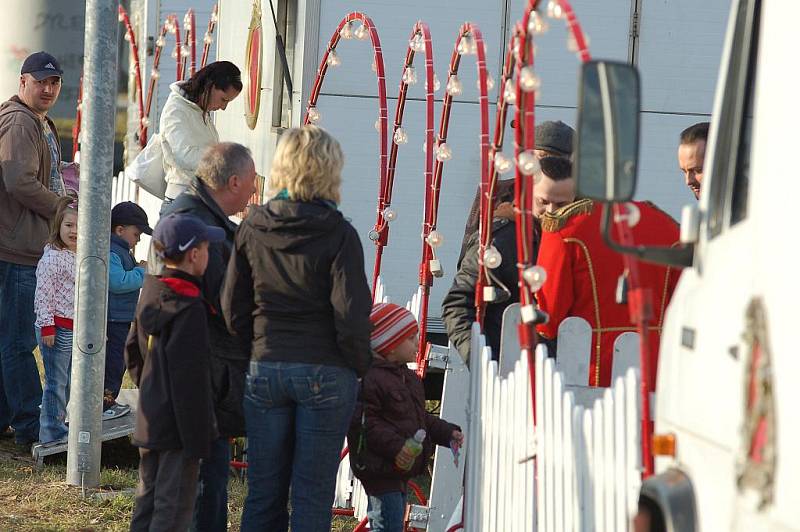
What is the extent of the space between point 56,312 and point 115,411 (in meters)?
0.76

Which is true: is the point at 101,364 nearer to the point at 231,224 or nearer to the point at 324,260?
the point at 231,224

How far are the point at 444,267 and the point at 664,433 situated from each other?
4.50m

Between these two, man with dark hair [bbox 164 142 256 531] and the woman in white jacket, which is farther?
the woman in white jacket

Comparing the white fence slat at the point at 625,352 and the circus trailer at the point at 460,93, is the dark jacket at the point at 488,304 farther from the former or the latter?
the circus trailer at the point at 460,93

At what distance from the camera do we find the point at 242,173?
5.15 m

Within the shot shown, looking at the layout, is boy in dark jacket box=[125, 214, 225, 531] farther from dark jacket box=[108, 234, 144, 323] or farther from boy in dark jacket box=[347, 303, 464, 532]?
dark jacket box=[108, 234, 144, 323]

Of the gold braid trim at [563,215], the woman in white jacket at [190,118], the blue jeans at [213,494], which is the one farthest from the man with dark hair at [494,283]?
the woman in white jacket at [190,118]

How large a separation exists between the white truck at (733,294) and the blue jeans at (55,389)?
4580 millimetres

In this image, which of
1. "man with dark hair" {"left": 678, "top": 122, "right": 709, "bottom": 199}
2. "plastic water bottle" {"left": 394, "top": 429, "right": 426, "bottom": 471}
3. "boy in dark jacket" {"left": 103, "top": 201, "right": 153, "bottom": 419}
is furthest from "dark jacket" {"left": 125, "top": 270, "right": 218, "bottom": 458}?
"boy in dark jacket" {"left": 103, "top": 201, "right": 153, "bottom": 419}

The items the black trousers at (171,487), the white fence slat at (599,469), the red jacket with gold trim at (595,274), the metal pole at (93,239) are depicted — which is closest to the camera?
the white fence slat at (599,469)

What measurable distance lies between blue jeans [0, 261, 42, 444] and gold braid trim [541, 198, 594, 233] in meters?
3.79

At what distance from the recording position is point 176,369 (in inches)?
184

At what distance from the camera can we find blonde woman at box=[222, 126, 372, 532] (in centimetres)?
447

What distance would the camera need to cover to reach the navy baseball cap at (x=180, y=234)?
15.5 feet
